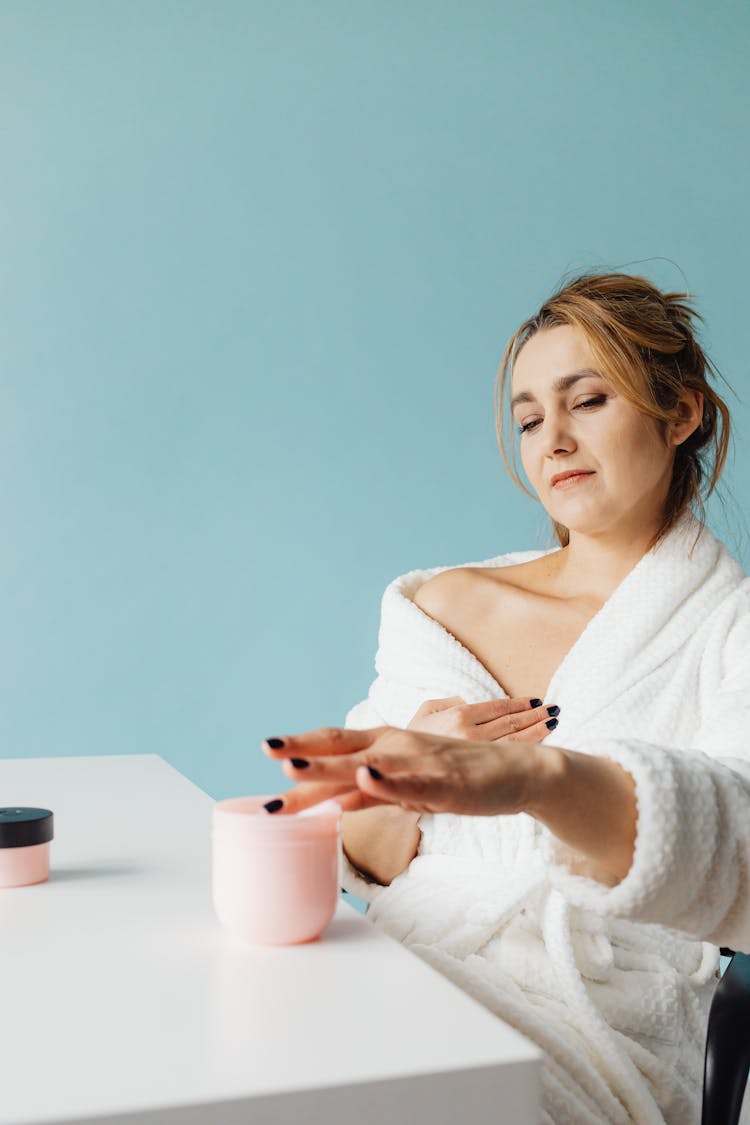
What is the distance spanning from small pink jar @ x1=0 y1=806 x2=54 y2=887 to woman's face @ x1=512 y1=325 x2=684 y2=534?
0.73m

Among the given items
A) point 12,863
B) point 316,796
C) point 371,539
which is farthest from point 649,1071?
point 371,539

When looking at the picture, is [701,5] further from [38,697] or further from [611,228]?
[38,697]

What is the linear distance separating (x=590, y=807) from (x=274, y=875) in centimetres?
23

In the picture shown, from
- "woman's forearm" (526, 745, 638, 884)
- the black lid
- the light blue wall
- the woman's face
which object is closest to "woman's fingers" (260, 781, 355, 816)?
"woman's forearm" (526, 745, 638, 884)

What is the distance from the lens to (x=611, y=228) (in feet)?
8.73

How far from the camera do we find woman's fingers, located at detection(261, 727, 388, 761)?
70 cm

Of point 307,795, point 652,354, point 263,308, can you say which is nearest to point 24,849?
point 307,795

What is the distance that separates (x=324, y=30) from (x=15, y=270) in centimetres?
87

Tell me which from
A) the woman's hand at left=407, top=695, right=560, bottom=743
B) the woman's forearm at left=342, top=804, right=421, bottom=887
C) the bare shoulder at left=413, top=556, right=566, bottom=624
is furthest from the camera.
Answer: the bare shoulder at left=413, top=556, right=566, bottom=624

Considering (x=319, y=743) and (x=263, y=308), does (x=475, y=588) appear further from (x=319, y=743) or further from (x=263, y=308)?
(x=263, y=308)

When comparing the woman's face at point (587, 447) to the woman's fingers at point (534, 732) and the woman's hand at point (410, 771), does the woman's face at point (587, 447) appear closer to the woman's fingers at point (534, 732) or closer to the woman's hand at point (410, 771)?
the woman's fingers at point (534, 732)

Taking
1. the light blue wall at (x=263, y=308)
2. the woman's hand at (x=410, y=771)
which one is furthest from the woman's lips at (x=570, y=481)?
the light blue wall at (x=263, y=308)

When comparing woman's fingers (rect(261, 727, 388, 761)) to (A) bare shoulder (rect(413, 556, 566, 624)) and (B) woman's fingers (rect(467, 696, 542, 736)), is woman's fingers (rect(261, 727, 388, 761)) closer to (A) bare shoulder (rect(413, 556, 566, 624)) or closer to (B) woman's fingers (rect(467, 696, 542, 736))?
(B) woman's fingers (rect(467, 696, 542, 736))

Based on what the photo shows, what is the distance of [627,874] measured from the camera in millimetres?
796
